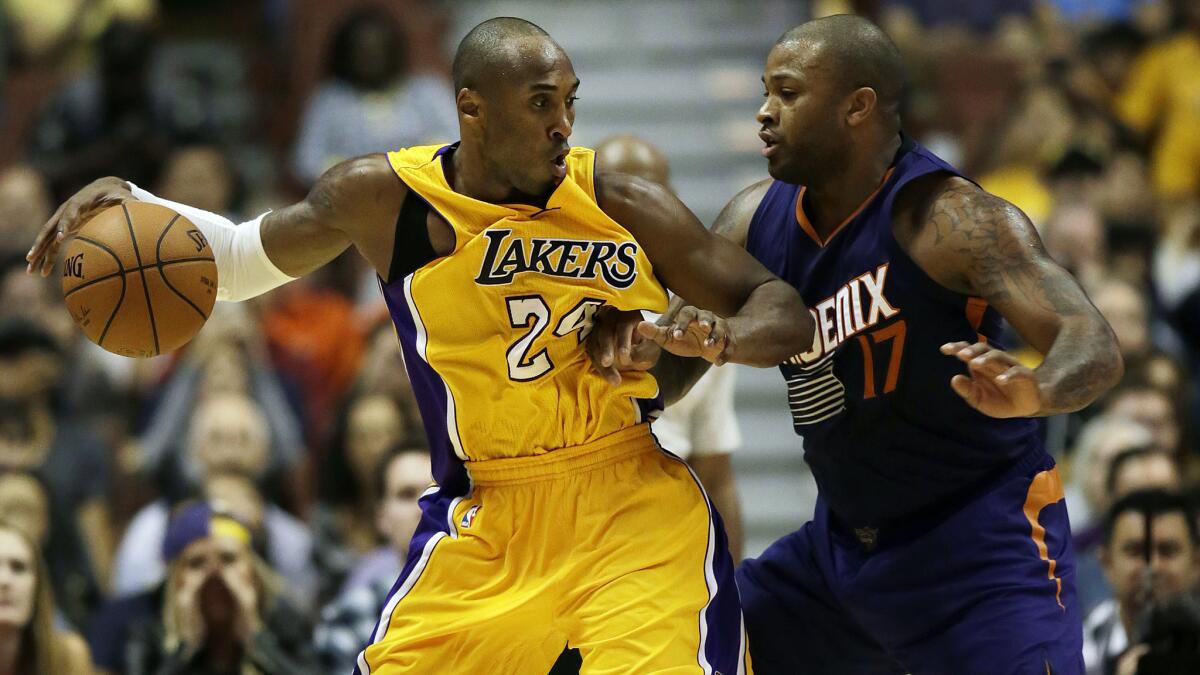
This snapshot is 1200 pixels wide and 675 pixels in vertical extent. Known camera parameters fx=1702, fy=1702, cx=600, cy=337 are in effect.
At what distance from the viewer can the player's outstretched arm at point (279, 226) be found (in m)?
4.68

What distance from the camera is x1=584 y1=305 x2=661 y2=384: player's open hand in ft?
14.9

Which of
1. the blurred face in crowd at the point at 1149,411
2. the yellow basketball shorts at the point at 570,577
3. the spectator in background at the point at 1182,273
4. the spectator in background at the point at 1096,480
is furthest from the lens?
the spectator in background at the point at 1182,273

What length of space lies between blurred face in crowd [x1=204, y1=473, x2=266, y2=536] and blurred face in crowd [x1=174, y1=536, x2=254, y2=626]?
40.5 inches

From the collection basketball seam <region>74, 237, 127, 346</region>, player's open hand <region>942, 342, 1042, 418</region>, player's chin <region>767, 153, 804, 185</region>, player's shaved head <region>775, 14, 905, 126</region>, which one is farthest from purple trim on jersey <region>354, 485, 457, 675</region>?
player's shaved head <region>775, 14, 905, 126</region>

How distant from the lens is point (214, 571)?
6.59 metres

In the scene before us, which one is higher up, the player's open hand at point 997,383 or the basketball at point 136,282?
the basketball at point 136,282

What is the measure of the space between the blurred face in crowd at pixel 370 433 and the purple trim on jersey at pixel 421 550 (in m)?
3.46

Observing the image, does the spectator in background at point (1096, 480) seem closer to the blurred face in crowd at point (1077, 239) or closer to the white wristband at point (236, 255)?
the blurred face in crowd at point (1077, 239)

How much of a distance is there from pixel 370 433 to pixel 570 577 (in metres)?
3.94

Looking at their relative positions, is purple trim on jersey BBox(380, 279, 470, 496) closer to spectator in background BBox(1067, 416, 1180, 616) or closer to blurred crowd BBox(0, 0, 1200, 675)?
blurred crowd BBox(0, 0, 1200, 675)

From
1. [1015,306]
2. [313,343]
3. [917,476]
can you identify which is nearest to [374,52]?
[313,343]

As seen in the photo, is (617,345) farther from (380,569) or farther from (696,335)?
(380,569)

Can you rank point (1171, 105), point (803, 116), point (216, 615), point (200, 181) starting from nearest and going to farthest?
point (803, 116)
point (216, 615)
point (200, 181)
point (1171, 105)

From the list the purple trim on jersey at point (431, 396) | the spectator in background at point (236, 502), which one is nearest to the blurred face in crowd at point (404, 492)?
the spectator in background at point (236, 502)
